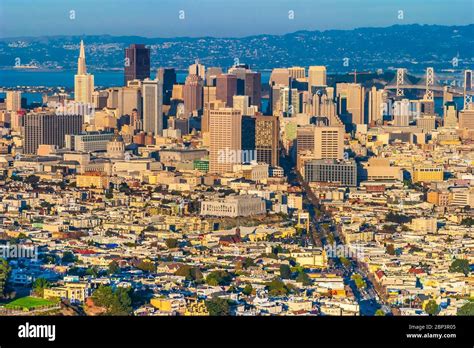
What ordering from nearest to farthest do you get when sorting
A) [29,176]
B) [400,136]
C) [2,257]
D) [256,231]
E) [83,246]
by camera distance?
[2,257] → [83,246] → [256,231] → [29,176] → [400,136]

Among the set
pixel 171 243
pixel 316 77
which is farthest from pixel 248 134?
pixel 316 77

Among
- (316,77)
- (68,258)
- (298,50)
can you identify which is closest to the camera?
(68,258)

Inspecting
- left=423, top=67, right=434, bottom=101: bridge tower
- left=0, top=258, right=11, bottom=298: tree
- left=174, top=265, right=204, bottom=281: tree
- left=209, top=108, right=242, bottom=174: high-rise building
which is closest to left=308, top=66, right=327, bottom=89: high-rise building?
left=423, top=67, right=434, bottom=101: bridge tower

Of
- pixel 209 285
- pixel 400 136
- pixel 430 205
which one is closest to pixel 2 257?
pixel 209 285

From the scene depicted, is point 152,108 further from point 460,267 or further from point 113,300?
point 113,300

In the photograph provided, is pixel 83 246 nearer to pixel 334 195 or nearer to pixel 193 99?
pixel 334 195

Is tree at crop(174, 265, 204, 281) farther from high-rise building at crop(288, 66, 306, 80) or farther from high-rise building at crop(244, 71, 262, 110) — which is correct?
high-rise building at crop(288, 66, 306, 80)
